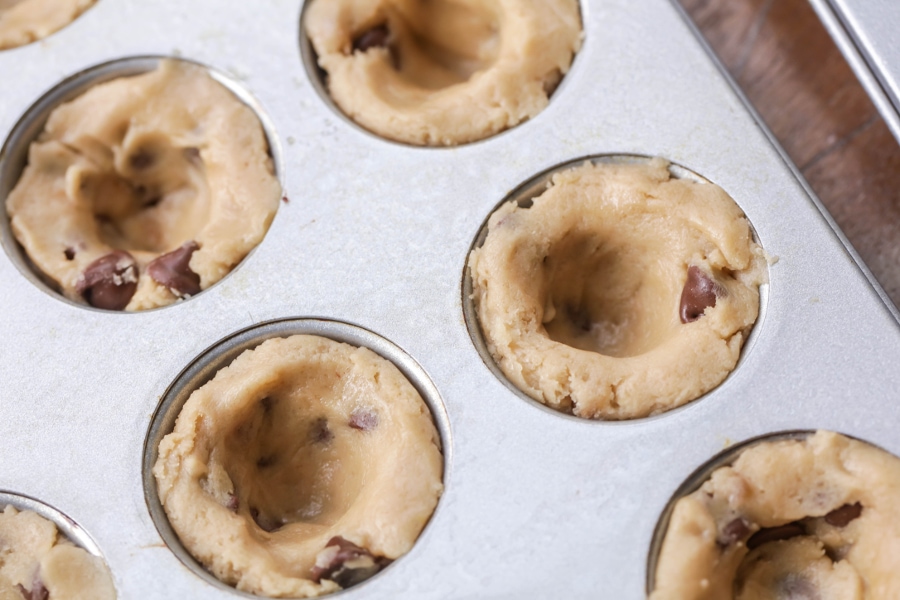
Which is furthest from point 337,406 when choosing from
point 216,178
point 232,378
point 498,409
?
point 216,178

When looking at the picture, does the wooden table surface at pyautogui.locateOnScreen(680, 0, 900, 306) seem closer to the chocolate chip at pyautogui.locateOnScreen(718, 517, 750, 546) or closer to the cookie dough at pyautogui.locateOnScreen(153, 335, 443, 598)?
the chocolate chip at pyautogui.locateOnScreen(718, 517, 750, 546)

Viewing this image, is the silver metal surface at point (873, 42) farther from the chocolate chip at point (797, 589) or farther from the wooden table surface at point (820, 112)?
the chocolate chip at point (797, 589)

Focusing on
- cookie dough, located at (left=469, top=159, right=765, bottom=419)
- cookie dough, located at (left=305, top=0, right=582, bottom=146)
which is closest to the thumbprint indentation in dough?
cookie dough, located at (left=469, top=159, right=765, bottom=419)

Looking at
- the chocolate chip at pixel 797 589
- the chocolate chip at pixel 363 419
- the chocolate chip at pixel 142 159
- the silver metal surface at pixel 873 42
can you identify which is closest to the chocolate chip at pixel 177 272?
the chocolate chip at pixel 142 159

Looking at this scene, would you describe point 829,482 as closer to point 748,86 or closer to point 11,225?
point 748,86

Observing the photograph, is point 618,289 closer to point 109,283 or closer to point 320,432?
point 320,432
